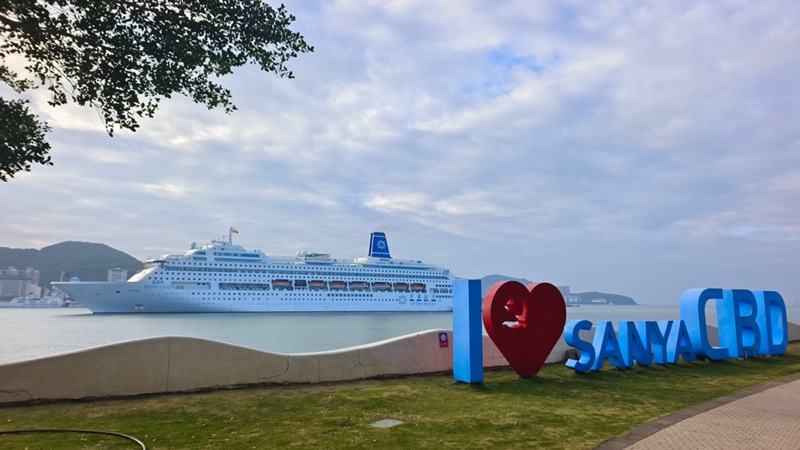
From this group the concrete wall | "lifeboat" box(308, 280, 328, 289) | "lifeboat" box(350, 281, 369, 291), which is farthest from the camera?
"lifeboat" box(350, 281, 369, 291)

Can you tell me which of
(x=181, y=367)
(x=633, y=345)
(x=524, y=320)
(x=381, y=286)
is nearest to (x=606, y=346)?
(x=633, y=345)

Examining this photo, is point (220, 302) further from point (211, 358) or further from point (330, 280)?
point (211, 358)

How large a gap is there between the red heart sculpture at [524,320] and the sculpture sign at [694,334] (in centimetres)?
77

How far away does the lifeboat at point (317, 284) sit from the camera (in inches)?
2210

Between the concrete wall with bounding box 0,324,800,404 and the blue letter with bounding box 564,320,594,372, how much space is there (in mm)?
2601

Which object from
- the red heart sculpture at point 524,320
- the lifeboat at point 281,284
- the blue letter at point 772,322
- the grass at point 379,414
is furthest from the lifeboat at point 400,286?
the grass at point 379,414

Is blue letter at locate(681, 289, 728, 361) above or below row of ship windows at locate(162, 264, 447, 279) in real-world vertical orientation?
below

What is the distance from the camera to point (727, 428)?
5023 millimetres

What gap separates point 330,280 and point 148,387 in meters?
51.6

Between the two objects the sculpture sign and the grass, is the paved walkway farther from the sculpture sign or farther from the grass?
the sculpture sign

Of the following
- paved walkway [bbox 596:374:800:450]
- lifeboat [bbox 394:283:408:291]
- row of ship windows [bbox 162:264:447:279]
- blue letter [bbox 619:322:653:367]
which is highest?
row of ship windows [bbox 162:264:447:279]

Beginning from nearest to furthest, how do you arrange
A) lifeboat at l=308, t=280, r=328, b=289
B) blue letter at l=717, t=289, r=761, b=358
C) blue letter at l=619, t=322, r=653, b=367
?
blue letter at l=619, t=322, r=653, b=367 < blue letter at l=717, t=289, r=761, b=358 < lifeboat at l=308, t=280, r=328, b=289

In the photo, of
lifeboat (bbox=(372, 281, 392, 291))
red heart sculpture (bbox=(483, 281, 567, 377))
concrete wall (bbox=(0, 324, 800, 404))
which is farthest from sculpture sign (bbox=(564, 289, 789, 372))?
lifeboat (bbox=(372, 281, 392, 291))

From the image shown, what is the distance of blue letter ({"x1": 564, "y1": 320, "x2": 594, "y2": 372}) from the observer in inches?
341
